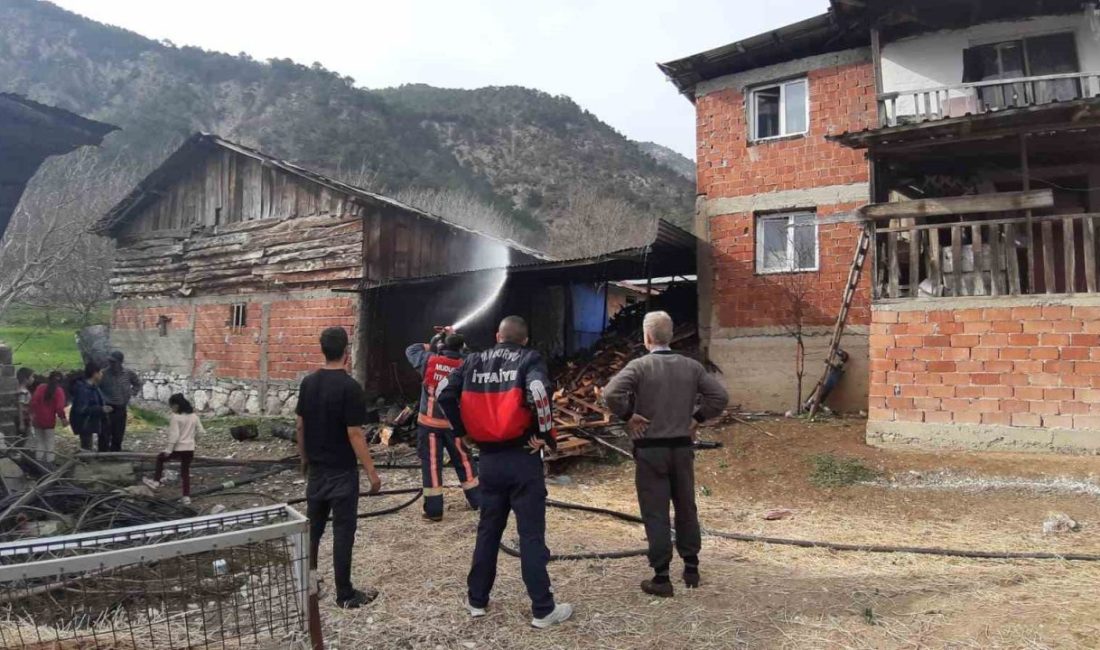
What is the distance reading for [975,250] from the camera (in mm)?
8578

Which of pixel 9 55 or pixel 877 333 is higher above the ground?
pixel 9 55

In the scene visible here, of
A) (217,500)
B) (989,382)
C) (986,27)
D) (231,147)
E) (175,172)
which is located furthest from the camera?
(175,172)

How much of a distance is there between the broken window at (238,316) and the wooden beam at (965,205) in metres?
13.5

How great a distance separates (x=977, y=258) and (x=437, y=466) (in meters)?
→ 7.40

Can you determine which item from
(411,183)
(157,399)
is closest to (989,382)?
(157,399)

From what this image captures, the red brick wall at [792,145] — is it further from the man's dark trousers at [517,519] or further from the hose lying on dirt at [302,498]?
the man's dark trousers at [517,519]

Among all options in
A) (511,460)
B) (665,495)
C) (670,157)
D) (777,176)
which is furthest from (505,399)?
(670,157)

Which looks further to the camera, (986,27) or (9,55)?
(9,55)

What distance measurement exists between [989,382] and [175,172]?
1823cm

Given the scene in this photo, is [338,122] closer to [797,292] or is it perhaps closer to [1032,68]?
[797,292]

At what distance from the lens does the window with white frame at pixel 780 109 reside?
479 inches

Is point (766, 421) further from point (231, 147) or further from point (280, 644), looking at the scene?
point (231, 147)

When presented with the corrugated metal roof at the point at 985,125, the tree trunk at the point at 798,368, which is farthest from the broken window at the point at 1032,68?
the tree trunk at the point at 798,368

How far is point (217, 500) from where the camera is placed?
743 centimetres
